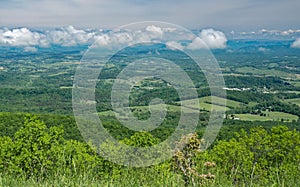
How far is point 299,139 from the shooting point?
60.0 feet

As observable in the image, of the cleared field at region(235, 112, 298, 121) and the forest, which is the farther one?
the cleared field at region(235, 112, 298, 121)

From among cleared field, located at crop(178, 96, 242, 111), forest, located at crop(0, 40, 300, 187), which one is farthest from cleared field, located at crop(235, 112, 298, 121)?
cleared field, located at crop(178, 96, 242, 111)

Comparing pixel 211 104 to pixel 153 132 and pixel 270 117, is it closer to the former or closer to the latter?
pixel 153 132

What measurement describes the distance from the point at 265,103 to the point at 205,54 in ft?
256

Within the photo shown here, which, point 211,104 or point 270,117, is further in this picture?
point 270,117

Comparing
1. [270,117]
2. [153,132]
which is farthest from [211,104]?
[270,117]

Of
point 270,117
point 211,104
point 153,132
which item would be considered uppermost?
point 211,104

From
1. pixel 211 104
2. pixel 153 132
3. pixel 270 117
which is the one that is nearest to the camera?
pixel 211 104

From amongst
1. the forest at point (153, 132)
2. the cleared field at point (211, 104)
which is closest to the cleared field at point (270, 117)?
the forest at point (153, 132)

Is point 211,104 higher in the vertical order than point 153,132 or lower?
higher

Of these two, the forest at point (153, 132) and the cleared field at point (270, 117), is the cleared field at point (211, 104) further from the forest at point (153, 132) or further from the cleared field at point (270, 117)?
the cleared field at point (270, 117)

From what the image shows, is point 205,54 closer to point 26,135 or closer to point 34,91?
point 26,135

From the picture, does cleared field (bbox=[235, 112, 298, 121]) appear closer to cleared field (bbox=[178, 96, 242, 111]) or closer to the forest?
the forest

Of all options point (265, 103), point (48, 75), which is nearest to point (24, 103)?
point (48, 75)
